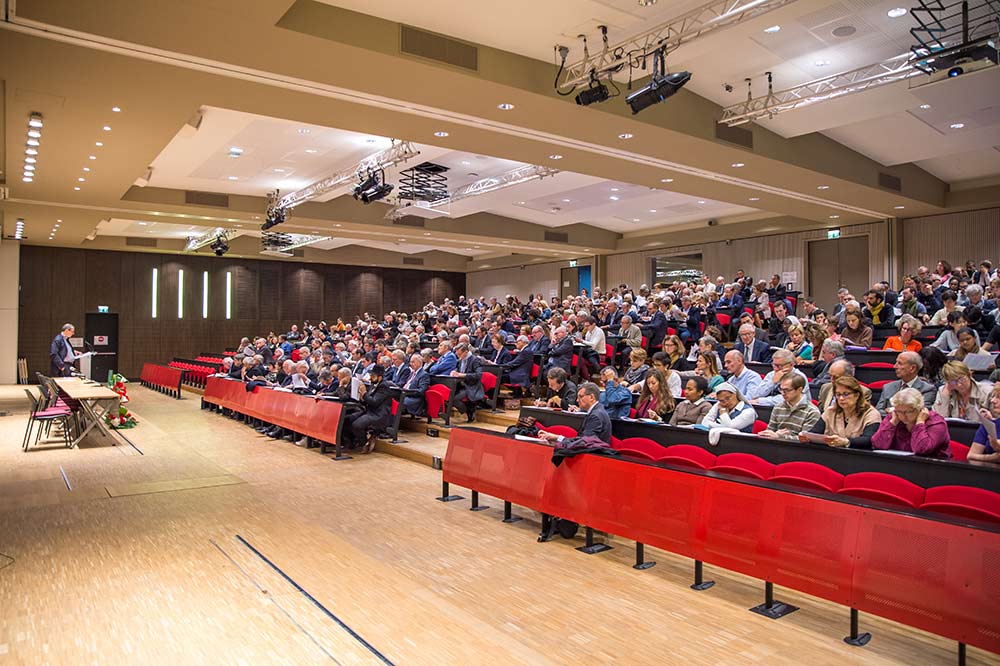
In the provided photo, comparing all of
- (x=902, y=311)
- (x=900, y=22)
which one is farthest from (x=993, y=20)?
(x=902, y=311)

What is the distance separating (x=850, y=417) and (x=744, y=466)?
0.78 metres

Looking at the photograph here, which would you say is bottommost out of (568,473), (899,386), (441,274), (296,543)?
(296,543)

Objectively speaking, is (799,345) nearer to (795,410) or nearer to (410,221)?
(795,410)

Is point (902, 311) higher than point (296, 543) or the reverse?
higher

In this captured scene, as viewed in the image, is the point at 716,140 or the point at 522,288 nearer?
the point at 716,140

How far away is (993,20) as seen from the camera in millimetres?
6070

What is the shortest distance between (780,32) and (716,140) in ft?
6.13

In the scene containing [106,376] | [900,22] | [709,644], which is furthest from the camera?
[106,376]

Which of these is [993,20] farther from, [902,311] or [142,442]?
[142,442]

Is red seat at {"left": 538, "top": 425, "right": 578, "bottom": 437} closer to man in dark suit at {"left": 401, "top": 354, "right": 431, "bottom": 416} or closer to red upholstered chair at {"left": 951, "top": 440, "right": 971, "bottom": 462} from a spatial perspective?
red upholstered chair at {"left": 951, "top": 440, "right": 971, "bottom": 462}

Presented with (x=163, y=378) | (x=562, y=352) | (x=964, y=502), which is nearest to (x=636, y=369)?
(x=562, y=352)

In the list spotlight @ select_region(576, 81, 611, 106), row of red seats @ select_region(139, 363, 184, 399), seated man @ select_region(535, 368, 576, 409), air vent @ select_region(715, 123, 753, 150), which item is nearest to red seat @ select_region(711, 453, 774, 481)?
seated man @ select_region(535, 368, 576, 409)

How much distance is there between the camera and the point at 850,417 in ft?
14.6

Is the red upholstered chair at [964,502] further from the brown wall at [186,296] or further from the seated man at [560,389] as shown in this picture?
the brown wall at [186,296]
